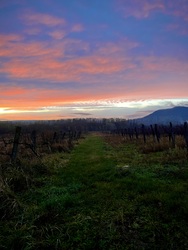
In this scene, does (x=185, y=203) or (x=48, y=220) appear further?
(x=185, y=203)

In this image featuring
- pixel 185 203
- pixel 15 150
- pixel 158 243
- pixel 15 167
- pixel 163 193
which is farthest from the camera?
pixel 15 150

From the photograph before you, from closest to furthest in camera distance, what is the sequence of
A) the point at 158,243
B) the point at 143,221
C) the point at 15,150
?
the point at 158,243
the point at 143,221
the point at 15,150

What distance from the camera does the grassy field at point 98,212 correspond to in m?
4.39

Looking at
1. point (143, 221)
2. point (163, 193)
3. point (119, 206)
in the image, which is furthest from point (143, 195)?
point (143, 221)

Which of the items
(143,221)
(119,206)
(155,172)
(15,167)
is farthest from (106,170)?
(143,221)

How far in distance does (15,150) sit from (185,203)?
7.12 m

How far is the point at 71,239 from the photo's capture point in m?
4.52

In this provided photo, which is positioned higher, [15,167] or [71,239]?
[15,167]

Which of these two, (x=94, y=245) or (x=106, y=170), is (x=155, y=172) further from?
(x=94, y=245)

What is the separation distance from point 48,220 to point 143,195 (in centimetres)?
287

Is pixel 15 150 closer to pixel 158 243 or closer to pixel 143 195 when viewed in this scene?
pixel 143 195

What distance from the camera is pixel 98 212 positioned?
18.8 feet

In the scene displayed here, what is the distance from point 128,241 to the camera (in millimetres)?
4363

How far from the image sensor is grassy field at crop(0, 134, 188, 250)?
4391 millimetres
